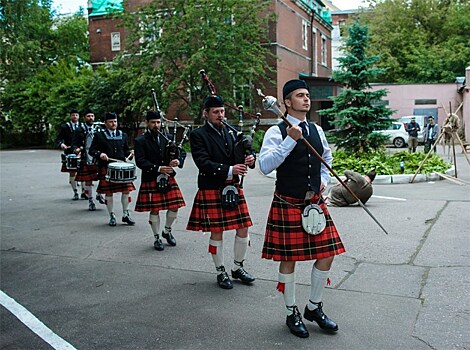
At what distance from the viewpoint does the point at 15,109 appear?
36344 millimetres

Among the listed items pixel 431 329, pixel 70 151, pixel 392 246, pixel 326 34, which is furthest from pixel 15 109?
pixel 431 329

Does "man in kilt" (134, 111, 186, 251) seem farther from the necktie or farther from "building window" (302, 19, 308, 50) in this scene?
"building window" (302, 19, 308, 50)

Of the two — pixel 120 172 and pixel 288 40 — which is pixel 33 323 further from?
pixel 288 40

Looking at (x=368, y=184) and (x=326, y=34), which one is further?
(x=326, y=34)

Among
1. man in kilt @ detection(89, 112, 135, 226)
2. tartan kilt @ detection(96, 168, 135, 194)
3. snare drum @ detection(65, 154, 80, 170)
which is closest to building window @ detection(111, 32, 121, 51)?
snare drum @ detection(65, 154, 80, 170)

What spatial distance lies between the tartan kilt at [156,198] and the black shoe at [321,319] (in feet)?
10.6

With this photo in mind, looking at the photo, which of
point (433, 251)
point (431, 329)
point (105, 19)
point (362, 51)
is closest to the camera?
point (431, 329)

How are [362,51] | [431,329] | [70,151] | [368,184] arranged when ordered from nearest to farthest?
[431,329] → [368,184] → [70,151] → [362,51]

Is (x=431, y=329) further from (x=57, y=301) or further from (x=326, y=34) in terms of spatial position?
(x=326, y=34)

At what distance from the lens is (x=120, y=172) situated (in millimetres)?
8633

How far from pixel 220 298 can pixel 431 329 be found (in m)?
1.87

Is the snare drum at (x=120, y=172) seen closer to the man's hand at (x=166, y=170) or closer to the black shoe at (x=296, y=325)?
the man's hand at (x=166, y=170)

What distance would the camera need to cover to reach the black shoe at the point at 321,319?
14.1 feet

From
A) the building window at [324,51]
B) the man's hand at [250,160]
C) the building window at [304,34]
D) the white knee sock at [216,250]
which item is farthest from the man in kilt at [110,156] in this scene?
the building window at [324,51]
